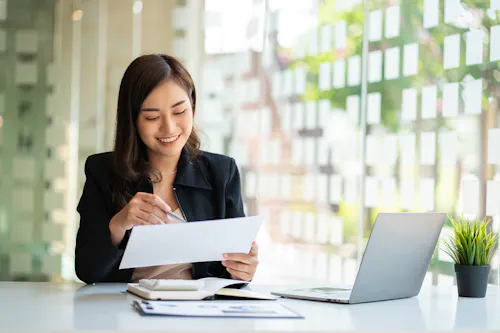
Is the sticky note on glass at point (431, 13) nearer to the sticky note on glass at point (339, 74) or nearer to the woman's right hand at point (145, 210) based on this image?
the sticky note on glass at point (339, 74)

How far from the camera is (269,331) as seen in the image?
124 cm

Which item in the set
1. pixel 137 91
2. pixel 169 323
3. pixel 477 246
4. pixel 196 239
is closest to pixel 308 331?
pixel 169 323

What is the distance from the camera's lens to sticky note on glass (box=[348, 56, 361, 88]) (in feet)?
12.9

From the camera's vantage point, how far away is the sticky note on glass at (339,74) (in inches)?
155

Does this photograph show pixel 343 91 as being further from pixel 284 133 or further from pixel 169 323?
pixel 169 323

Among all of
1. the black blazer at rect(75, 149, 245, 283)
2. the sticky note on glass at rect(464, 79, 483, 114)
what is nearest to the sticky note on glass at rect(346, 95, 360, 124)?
the sticky note on glass at rect(464, 79, 483, 114)

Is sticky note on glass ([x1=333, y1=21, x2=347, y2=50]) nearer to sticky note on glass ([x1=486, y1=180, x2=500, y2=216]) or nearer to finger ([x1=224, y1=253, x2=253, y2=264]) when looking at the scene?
sticky note on glass ([x1=486, y1=180, x2=500, y2=216])

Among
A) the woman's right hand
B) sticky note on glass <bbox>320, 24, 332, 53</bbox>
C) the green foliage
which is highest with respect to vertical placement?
sticky note on glass <bbox>320, 24, 332, 53</bbox>

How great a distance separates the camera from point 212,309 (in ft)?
4.72

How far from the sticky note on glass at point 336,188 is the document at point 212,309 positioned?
243cm

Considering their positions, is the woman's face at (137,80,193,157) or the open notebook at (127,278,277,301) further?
the woman's face at (137,80,193,157)

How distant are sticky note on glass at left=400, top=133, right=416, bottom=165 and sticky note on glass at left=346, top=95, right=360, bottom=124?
0.28 metres

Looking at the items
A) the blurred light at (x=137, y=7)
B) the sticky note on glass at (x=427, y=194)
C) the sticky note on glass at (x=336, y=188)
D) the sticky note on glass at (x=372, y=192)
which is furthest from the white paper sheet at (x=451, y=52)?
the blurred light at (x=137, y=7)

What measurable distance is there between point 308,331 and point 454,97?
269cm
